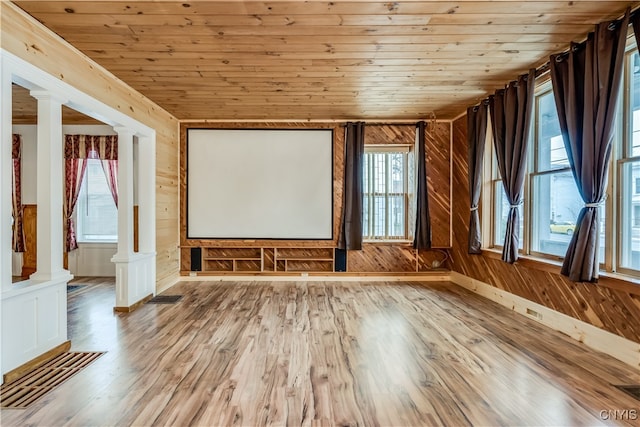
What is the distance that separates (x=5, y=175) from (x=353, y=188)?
13.6 ft

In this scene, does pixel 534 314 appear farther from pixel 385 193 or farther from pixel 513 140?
pixel 385 193

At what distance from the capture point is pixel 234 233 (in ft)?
17.9

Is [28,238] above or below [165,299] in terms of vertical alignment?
above

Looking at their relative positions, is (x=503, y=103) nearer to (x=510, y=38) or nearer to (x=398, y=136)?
(x=510, y=38)

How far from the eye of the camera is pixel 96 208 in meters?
5.99

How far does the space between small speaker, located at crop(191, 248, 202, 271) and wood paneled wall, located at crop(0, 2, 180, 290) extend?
256mm

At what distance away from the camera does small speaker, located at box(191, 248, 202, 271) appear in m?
5.43

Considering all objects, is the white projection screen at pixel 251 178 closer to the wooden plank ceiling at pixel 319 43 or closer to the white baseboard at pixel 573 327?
the wooden plank ceiling at pixel 319 43

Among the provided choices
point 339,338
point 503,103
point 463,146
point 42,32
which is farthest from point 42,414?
point 463,146

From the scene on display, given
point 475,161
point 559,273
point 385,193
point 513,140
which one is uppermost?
point 513,140

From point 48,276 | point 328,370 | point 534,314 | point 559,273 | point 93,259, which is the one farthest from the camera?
point 93,259

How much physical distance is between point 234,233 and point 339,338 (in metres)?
3.04

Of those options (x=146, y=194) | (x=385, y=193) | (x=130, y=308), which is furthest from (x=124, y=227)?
(x=385, y=193)

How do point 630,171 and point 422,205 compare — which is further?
point 422,205
